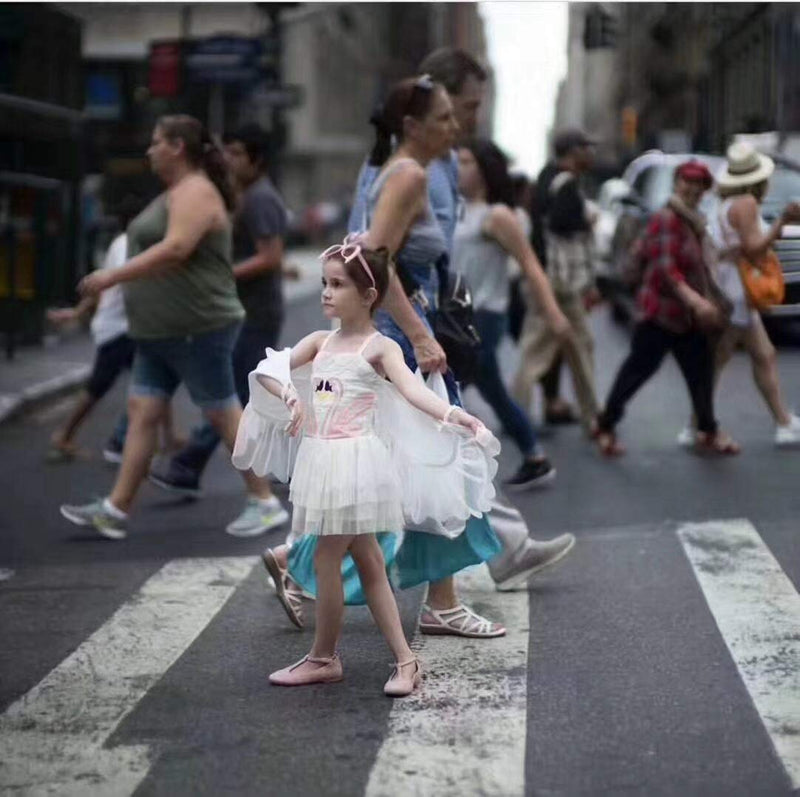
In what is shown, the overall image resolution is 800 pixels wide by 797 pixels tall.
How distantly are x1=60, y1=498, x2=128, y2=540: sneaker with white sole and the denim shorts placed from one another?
0.53 m

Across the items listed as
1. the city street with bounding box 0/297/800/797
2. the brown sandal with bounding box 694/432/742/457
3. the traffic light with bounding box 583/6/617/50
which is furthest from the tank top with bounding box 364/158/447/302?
the traffic light with bounding box 583/6/617/50

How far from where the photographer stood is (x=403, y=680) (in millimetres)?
5398

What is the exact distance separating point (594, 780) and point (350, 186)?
69.8m

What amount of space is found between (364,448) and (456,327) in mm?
1518

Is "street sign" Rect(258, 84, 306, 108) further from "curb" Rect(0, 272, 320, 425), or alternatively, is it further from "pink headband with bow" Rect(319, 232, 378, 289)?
"pink headband with bow" Rect(319, 232, 378, 289)

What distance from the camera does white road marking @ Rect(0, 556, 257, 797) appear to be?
4637mm

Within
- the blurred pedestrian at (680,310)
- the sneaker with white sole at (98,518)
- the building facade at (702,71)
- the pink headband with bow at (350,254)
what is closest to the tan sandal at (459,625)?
the pink headband with bow at (350,254)

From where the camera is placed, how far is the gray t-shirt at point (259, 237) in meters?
8.80

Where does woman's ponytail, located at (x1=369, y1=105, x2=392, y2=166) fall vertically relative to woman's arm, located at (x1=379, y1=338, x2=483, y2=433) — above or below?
above

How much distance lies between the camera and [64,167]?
18062mm

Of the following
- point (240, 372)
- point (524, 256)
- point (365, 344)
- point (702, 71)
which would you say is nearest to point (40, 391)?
point (240, 372)

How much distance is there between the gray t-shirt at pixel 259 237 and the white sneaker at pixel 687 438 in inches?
116

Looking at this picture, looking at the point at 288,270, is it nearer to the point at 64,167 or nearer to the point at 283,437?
the point at 283,437

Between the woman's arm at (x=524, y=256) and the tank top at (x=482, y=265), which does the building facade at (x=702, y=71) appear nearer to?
the tank top at (x=482, y=265)
